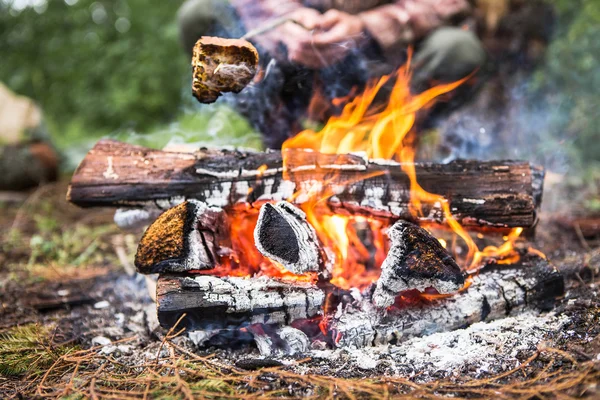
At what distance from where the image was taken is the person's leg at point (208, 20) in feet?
10.1

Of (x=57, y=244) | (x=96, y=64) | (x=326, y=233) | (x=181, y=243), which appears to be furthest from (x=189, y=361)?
(x=96, y=64)

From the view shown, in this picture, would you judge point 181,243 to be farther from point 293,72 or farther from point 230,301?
point 293,72

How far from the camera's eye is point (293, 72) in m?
2.74

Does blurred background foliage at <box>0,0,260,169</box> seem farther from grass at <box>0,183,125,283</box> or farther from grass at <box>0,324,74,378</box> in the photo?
grass at <box>0,324,74,378</box>

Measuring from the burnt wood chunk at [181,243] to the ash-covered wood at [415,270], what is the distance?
2.38 ft

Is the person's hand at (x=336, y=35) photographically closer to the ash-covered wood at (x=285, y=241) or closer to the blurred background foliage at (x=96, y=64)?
the ash-covered wood at (x=285, y=241)

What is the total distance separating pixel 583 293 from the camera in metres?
2.16

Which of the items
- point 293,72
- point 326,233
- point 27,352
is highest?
point 293,72

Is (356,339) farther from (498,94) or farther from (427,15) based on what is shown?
(498,94)

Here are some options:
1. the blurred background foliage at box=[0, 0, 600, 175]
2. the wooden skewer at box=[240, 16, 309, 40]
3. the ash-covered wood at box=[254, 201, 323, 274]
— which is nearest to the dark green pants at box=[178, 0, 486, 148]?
the wooden skewer at box=[240, 16, 309, 40]

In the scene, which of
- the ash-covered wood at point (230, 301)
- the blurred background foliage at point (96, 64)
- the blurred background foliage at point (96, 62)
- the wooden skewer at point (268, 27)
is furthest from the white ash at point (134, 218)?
the blurred background foliage at point (96, 62)

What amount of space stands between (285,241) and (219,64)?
752mm

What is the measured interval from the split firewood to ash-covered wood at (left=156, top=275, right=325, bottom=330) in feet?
2.53

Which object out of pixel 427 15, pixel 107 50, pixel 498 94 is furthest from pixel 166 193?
pixel 107 50
